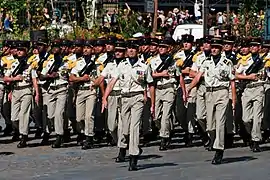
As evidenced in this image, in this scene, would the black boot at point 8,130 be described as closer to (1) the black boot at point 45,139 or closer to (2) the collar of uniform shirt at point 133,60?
(1) the black boot at point 45,139

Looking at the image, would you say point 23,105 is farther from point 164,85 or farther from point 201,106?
point 201,106

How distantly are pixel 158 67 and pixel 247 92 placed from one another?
178cm

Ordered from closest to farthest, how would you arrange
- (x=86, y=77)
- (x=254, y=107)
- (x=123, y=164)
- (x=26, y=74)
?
(x=123, y=164)
(x=254, y=107)
(x=86, y=77)
(x=26, y=74)

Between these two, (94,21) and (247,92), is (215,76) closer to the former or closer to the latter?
(247,92)

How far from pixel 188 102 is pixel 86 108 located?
204 cm

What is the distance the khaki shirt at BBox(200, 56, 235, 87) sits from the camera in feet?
49.3

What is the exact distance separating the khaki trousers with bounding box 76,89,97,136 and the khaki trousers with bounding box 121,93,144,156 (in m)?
2.98

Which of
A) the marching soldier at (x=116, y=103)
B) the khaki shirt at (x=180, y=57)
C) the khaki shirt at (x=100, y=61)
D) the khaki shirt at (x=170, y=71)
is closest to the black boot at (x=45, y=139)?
the khaki shirt at (x=100, y=61)

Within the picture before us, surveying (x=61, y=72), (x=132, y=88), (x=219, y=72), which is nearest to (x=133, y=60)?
(x=132, y=88)

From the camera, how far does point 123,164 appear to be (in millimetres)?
14992

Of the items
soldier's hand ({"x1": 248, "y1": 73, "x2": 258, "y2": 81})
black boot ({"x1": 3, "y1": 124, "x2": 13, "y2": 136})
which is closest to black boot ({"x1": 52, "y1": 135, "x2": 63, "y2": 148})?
black boot ({"x1": 3, "y1": 124, "x2": 13, "y2": 136})

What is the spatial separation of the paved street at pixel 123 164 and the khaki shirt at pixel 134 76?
1.31m

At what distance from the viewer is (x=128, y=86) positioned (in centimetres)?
1444

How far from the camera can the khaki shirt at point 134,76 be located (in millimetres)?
14422
